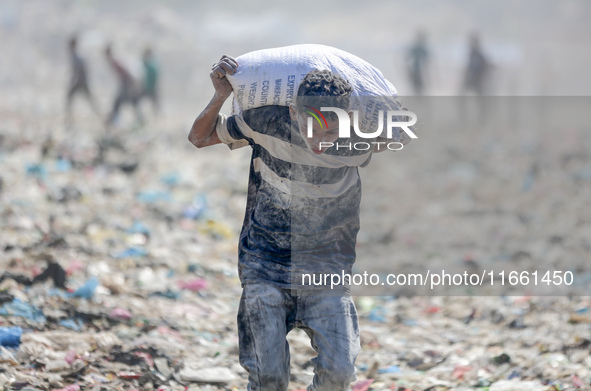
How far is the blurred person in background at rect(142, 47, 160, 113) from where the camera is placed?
504 inches

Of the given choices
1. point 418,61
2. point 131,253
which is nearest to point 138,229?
point 131,253

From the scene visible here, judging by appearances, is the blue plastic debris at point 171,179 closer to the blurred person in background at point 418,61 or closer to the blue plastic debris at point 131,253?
the blue plastic debris at point 131,253

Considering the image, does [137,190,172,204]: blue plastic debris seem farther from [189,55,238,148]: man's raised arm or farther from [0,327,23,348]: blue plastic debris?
[189,55,238,148]: man's raised arm

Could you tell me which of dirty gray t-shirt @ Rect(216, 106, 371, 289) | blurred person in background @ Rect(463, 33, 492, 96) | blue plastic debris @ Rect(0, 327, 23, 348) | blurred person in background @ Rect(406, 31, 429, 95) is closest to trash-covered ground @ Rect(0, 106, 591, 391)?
blue plastic debris @ Rect(0, 327, 23, 348)

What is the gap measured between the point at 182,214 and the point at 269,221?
→ 4983 mm

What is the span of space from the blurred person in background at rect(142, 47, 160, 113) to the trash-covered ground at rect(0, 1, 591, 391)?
24.4 inches

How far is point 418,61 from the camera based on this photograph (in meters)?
14.4

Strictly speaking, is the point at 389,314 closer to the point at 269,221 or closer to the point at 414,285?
the point at 414,285

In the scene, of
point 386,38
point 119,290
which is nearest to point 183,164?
point 119,290

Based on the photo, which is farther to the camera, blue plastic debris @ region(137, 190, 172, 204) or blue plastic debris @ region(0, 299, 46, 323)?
blue plastic debris @ region(137, 190, 172, 204)

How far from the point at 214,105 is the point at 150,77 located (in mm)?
10747

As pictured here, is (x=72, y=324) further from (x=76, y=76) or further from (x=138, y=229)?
(x=76, y=76)

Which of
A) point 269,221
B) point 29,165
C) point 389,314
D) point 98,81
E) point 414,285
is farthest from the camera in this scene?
point 98,81

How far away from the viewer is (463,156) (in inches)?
462
